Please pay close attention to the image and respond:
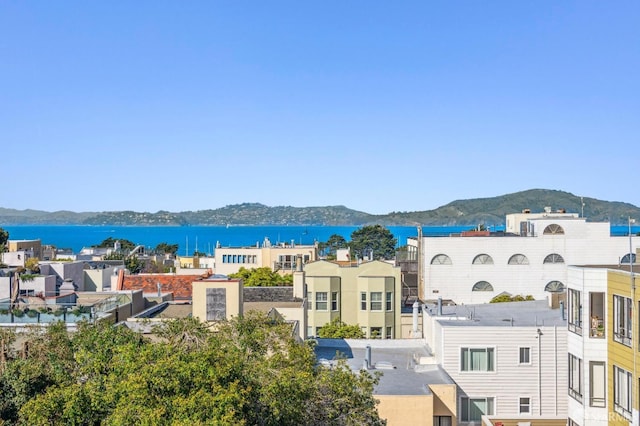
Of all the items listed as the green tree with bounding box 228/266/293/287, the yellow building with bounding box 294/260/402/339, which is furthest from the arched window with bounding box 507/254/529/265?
the green tree with bounding box 228/266/293/287

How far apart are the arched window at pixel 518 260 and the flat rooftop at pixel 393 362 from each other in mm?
29942

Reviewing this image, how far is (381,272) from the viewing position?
1869 inches

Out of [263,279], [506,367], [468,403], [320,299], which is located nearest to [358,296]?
[320,299]

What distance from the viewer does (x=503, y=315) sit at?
108ft

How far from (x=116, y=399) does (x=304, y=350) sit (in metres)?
6.42

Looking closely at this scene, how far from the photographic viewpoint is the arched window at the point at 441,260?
6128cm

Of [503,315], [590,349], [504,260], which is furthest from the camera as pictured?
[504,260]

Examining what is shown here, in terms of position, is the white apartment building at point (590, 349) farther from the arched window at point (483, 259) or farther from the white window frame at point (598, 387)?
the arched window at point (483, 259)

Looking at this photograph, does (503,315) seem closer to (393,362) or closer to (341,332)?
(393,362)

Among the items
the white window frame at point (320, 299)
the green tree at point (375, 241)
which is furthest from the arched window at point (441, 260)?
the green tree at point (375, 241)

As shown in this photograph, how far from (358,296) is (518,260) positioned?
67.1ft

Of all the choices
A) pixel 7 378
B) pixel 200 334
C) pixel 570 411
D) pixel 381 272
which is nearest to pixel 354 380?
pixel 200 334

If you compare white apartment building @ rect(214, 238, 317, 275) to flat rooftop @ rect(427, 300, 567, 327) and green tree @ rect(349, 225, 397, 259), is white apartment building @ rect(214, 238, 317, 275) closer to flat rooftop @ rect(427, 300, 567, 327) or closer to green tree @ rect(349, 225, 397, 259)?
flat rooftop @ rect(427, 300, 567, 327)

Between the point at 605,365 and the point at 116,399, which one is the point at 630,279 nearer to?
the point at 605,365
